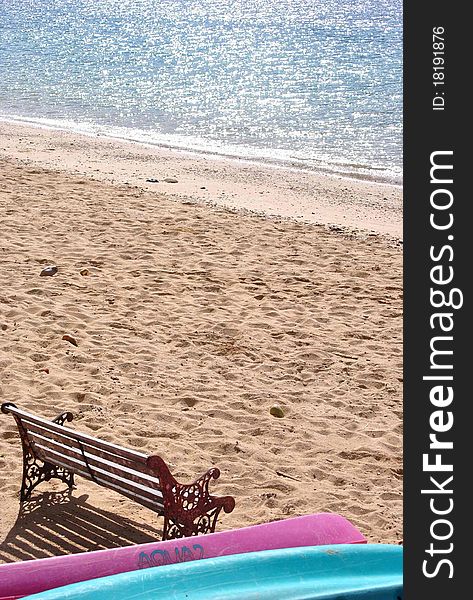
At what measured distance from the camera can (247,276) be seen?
9227 millimetres

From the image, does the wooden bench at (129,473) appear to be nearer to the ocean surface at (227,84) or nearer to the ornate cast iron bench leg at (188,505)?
the ornate cast iron bench leg at (188,505)

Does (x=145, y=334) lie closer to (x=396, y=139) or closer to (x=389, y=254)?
(x=389, y=254)

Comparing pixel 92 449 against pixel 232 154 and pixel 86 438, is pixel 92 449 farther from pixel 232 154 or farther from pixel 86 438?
pixel 232 154

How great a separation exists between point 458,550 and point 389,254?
871cm

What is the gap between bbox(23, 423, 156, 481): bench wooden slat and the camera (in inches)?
183

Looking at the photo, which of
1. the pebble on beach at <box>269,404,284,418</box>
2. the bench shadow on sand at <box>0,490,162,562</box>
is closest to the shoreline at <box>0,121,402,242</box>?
the pebble on beach at <box>269,404,284,418</box>

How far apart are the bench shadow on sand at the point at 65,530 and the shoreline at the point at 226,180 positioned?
22.2ft

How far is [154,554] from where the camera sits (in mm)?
4027

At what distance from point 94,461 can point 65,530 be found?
19.0 inches

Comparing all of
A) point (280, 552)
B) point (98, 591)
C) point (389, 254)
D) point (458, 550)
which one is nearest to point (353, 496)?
point (280, 552)

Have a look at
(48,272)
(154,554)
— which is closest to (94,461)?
(154,554)

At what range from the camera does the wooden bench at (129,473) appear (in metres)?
4.59

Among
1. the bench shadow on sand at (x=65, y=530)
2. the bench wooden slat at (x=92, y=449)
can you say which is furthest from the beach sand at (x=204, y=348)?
the bench wooden slat at (x=92, y=449)

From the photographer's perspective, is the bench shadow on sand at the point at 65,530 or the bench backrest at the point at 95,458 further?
the bench shadow on sand at the point at 65,530
